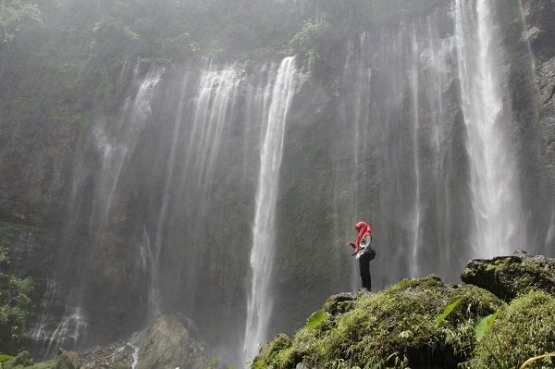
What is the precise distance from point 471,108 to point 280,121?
776cm

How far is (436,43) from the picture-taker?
1888 centimetres

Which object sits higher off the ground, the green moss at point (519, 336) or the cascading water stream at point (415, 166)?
the cascading water stream at point (415, 166)

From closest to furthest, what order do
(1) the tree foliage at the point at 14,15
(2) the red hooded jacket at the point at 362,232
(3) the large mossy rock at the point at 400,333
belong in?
(3) the large mossy rock at the point at 400,333
(2) the red hooded jacket at the point at 362,232
(1) the tree foliage at the point at 14,15

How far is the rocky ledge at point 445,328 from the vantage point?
302 cm

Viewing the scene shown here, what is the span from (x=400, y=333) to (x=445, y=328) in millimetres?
362

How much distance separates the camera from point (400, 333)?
11.5ft

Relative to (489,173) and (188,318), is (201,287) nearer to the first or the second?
(188,318)

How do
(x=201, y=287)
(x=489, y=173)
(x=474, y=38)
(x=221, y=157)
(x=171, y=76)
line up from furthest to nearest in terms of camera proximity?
(x=171, y=76) < (x=221, y=157) < (x=201, y=287) < (x=474, y=38) < (x=489, y=173)

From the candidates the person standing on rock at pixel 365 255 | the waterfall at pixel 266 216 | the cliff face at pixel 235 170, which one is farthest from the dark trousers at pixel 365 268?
the waterfall at pixel 266 216

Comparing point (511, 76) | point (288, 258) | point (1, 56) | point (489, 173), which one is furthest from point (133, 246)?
point (511, 76)

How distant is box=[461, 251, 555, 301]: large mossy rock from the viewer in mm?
4398

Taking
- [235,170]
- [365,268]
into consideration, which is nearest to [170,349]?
[235,170]

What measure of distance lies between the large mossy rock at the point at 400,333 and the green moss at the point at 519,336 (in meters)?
0.26

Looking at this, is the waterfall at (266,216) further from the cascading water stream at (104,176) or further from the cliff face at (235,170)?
the cascading water stream at (104,176)
